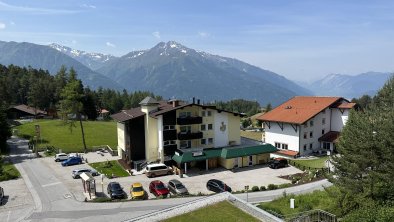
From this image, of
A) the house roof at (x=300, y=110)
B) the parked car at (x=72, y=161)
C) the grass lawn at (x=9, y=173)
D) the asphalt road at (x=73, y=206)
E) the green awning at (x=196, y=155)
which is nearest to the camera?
the asphalt road at (x=73, y=206)

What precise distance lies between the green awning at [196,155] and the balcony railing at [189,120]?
4.44 m

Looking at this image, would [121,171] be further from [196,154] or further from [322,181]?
[322,181]

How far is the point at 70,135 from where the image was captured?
80188 millimetres

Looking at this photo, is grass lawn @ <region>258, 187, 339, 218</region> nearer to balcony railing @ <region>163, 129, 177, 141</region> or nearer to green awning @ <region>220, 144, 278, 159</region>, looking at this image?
green awning @ <region>220, 144, 278, 159</region>

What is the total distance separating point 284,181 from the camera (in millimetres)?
45062

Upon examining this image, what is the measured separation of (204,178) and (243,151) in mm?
8359

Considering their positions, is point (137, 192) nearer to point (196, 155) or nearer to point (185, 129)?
point (196, 155)

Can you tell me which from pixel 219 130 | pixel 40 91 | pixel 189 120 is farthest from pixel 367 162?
pixel 40 91

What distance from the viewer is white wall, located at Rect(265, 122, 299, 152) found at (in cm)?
6069

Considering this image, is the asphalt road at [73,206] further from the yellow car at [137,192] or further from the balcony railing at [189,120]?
the balcony railing at [189,120]

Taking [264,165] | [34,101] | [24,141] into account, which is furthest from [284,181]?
[34,101]

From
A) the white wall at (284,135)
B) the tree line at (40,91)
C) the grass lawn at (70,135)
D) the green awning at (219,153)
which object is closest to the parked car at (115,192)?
the green awning at (219,153)

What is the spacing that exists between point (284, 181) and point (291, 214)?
51.1 feet

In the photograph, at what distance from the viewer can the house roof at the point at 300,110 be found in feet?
200
